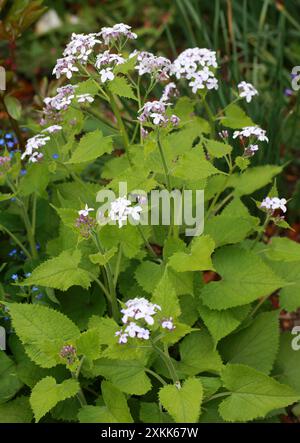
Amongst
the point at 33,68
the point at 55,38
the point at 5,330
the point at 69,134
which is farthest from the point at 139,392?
the point at 55,38

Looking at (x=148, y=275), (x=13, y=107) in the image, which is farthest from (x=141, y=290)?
(x=13, y=107)

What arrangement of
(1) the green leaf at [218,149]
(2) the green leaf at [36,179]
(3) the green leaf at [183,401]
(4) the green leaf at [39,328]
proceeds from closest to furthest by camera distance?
(3) the green leaf at [183,401] → (4) the green leaf at [39,328] → (1) the green leaf at [218,149] → (2) the green leaf at [36,179]

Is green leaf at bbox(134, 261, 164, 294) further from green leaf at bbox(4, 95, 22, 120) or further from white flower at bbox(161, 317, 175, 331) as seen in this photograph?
green leaf at bbox(4, 95, 22, 120)

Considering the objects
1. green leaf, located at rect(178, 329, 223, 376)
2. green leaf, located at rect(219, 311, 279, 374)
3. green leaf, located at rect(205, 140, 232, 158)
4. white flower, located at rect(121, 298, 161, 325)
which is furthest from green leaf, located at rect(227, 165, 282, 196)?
white flower, located at rect(121, 298, 161, 325)

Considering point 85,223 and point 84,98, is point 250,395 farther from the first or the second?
point 84,98

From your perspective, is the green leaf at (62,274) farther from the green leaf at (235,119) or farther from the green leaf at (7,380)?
the green leaf at (235,119)

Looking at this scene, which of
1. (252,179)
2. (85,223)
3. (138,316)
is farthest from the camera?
(252,179)

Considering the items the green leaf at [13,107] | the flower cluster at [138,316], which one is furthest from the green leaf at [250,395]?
the green leaf at [13,107]

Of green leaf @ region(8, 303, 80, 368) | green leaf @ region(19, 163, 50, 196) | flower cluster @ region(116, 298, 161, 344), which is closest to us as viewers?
flower cluster @ region(116, 298, 161, 344)
